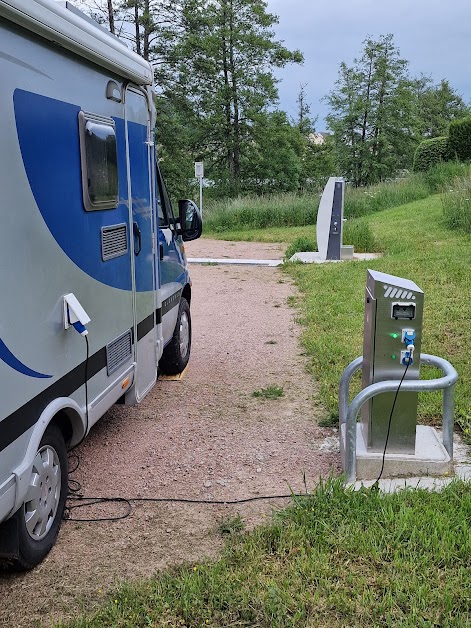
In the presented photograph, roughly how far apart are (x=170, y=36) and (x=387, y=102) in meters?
13.1

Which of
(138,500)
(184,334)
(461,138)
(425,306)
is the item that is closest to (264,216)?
(461,138)

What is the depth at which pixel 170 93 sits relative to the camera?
29797 mm

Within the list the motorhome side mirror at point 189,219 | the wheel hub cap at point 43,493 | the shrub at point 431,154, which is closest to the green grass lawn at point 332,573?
the wheel hub cap at point 43,493

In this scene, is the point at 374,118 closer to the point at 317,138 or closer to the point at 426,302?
the point at 317,138

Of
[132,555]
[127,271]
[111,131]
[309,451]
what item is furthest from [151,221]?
[132,555]

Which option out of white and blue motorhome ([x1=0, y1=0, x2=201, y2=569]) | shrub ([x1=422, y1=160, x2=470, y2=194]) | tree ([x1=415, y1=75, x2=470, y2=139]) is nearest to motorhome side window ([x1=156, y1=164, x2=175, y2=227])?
white and blue motorhome ([x1=0, y1=0, x2=201, y2=569])

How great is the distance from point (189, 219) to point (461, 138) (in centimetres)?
1889

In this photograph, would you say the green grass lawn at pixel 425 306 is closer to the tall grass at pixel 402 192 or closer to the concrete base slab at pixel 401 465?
the concrete base slab at pixel 401 465

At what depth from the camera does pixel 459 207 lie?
12.9 metres

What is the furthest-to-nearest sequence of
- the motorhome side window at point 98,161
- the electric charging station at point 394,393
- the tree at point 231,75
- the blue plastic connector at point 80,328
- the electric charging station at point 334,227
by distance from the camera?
the tree at point 231,75 → the electric charging station at point 334,227 → the electric charging station at point 394,393 → the motorhome side window at point 98,161 → the blue plastic connector at point 80,328

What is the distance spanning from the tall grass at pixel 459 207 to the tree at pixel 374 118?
22909 mm

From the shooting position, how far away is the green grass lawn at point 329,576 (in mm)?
2713

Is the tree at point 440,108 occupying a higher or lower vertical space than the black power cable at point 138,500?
higher

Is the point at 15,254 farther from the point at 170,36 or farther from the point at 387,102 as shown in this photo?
the point at 387,102
